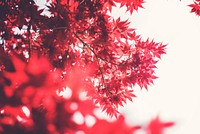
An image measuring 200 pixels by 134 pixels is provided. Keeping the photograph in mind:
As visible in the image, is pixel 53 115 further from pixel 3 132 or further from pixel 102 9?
pixel 102 9

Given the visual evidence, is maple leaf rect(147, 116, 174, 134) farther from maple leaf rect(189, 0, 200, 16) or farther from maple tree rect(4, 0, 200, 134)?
maple leaf rect(189, 0, 200, 16)

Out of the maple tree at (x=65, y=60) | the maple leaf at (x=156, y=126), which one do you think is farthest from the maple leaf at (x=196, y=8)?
the maple leaf at (x=156, y=126)

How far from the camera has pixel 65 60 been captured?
13.2 feet

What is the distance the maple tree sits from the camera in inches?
62.5

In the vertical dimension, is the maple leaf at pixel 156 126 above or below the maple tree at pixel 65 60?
below

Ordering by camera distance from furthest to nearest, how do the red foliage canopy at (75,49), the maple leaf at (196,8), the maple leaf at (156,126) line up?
the maple leaf at (196,8), the red foliage canopy at (75,49), the maple leaf at (156,126)

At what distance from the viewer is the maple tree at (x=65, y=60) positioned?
1588mm

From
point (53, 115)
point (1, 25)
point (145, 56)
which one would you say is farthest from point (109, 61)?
point (53, 115)

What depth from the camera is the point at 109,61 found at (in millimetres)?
4117

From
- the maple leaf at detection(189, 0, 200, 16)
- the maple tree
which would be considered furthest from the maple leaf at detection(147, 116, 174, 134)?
the maple leaf at detection(189, 0, 200, 16)

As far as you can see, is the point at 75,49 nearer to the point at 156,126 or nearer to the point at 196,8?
the point at 196,8

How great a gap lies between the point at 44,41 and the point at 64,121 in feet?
7.59

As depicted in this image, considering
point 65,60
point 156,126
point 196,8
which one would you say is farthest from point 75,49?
point 156,126

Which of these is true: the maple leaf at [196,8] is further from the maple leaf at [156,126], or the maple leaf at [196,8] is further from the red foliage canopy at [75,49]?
the maple leaf at [156,126]
